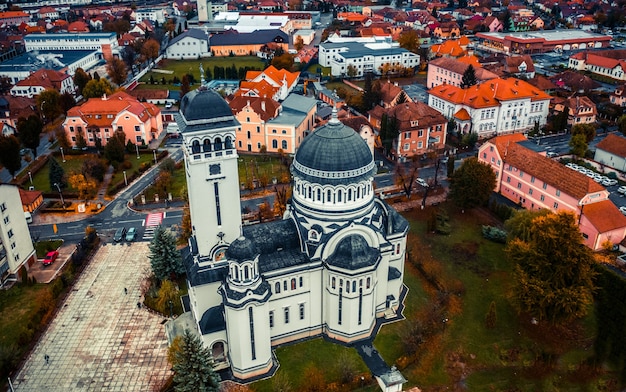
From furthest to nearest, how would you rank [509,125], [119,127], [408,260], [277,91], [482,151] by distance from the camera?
[277,91] < [509,125] < [119,127] < [482,151] < [408,260]

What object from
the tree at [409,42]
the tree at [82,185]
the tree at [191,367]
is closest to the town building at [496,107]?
the tree at [409,42]

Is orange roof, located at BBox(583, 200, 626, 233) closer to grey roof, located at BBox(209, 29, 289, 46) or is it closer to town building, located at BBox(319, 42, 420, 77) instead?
town building, located at BBox(319, 42, 420, 77)

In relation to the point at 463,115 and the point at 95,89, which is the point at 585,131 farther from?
the point at 95,89

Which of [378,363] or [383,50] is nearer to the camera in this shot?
[378,363]

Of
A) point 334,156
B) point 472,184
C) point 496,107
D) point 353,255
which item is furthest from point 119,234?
point 496,107

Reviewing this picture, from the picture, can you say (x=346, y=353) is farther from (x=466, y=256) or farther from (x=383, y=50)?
(x=383, y=50)

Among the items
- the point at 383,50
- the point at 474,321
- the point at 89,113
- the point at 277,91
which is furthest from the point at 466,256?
the point at 383,50

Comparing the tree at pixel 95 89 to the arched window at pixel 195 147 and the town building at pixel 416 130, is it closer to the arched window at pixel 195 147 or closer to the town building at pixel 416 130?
the town building at pixel 416 130
